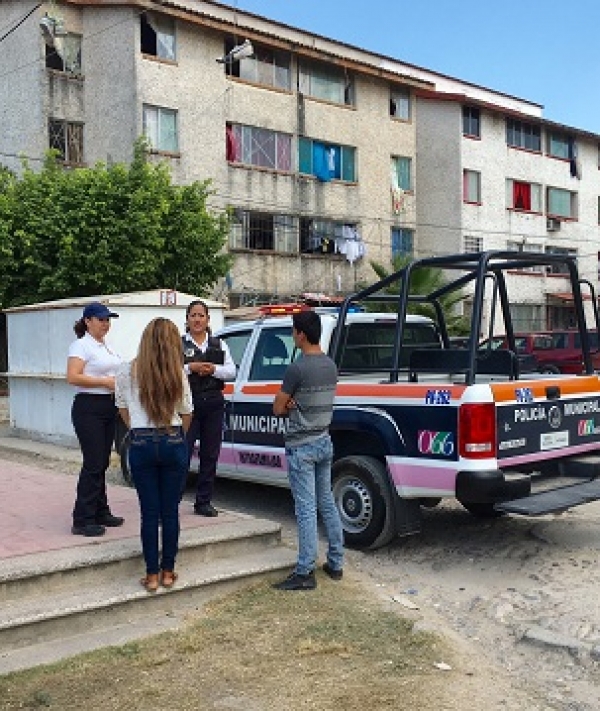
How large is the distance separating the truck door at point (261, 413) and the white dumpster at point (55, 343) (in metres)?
3.94

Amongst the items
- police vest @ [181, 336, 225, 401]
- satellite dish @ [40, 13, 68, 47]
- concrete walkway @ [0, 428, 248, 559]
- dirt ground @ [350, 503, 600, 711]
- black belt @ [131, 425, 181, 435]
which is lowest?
dirt ground @ [350, 503, 600, 711]

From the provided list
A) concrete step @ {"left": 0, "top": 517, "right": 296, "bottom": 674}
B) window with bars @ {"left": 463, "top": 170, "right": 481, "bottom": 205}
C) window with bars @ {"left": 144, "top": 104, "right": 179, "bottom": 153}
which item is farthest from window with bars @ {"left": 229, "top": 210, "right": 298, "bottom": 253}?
concrete step @ {"left": 0, "top": 517, "right": 296, "bottom": 674}

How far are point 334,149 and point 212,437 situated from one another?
25064 mm

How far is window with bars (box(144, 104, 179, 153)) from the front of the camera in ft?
82.2

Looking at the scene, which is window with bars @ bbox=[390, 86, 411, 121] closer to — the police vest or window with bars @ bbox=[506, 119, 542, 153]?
window with bars @ bbox=[506, 119, 542, 153]

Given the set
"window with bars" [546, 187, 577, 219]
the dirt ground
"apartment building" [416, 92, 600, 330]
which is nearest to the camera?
the dirt ground

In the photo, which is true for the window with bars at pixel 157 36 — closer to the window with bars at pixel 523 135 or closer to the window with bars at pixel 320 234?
the window with bars at pixel 320 234

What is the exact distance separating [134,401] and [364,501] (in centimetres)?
226

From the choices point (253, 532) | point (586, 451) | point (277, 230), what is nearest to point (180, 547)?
point (253, 532)

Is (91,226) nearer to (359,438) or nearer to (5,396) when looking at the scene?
(5,396)

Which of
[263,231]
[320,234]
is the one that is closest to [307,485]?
[263,231]

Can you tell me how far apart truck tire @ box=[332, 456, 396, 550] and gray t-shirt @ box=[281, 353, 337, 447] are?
1.02m

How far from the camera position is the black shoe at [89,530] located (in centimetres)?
578

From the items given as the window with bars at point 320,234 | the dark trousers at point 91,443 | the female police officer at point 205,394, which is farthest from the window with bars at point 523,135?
the dark trousers at point 91,443
